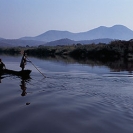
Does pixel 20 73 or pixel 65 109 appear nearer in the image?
pixel 65 109

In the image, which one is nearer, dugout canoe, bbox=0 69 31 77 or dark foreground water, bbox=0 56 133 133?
dark foreground water, bbox=0 56 133 133

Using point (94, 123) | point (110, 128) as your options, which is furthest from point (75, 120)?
point (110, 128)

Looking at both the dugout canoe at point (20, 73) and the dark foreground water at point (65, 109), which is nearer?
the dark foreground water at point (65, 109)

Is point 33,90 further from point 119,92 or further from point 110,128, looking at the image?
point 110,128

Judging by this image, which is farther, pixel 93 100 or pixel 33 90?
pixel 33 90

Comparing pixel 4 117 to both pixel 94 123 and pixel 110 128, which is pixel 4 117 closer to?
pixel 94 123

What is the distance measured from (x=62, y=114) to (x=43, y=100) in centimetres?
287

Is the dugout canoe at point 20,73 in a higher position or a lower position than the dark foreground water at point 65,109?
higher

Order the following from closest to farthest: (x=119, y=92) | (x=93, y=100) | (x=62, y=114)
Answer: (x=62, y=114) → (x=93, y=100) → (x=119, y=92)

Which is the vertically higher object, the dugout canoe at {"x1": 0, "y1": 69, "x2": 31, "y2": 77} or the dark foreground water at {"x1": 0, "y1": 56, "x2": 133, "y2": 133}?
the dugout canoe at {"x1": 0, "y1": 69, "x2": 31, "y2": 77}

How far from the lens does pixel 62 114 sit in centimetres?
1126

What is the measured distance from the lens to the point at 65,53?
7538 centimetres

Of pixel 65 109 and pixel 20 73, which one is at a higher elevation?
pixel 20 73

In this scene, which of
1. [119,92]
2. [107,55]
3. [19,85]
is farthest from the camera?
[107,55]
